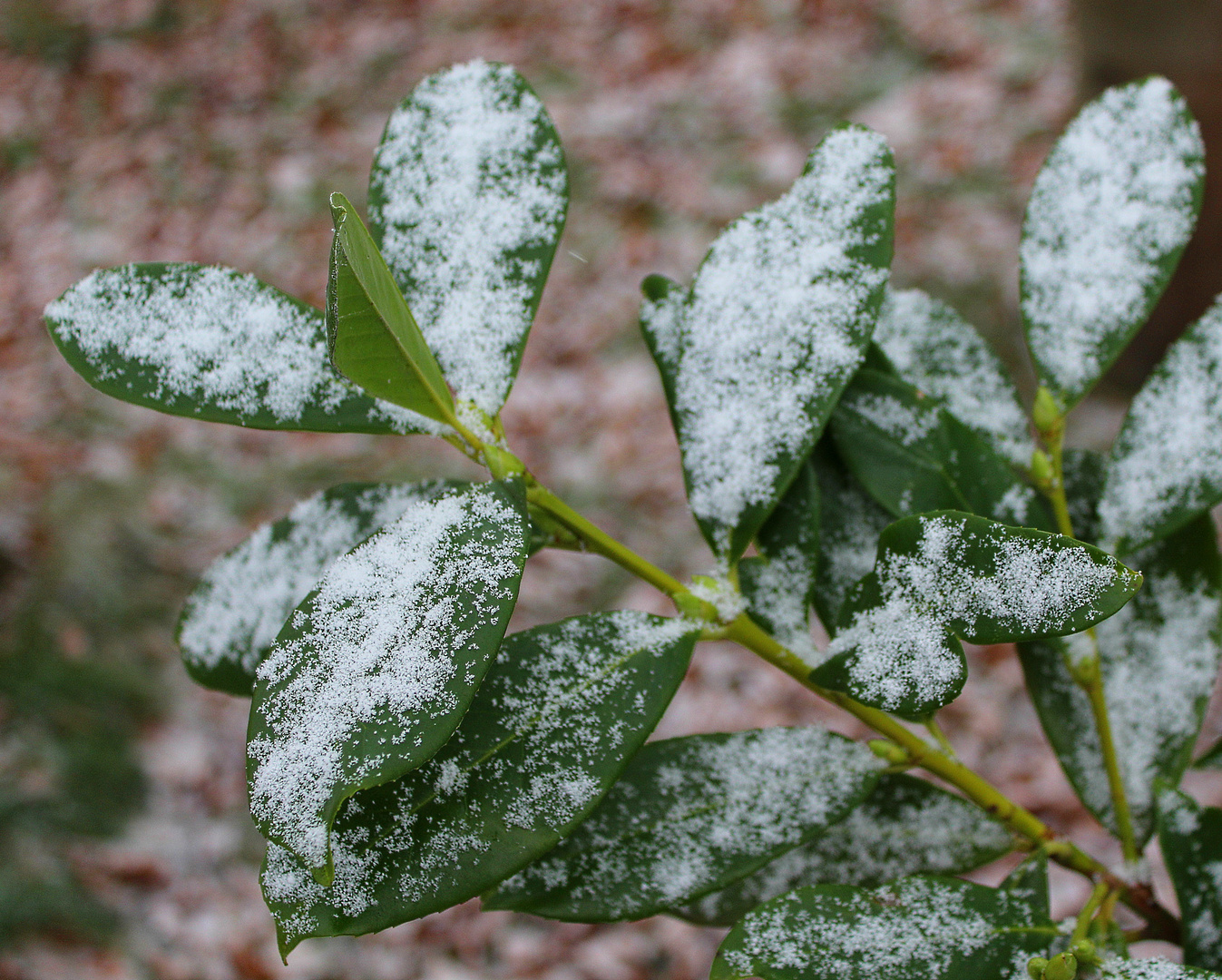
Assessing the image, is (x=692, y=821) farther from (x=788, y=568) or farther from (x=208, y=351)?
(x=208, y=351)

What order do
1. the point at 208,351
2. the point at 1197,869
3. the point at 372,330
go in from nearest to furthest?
1. the point at 372,330
2. the point at 208,351
3. the point at 1197,869

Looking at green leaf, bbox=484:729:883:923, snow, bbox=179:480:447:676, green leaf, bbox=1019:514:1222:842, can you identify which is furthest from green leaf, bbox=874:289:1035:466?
snow, bbox=179:480:447:676

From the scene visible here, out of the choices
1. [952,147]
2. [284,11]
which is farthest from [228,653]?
[284,11]

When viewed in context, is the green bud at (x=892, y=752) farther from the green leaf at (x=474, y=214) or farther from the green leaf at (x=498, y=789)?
the green leaf at (x=474, y=214)

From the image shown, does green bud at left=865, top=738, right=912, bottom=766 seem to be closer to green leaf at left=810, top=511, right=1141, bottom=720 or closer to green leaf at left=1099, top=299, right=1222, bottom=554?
green leaf at left=810, top=511, right=1141, bottom=720

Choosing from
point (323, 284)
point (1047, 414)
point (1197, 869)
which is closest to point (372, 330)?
point (1047, 414)

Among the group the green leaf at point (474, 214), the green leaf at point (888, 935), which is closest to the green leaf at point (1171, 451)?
the green leaf at point (888, 935)

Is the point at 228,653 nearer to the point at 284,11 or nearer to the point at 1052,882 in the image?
the point at 1052,882
